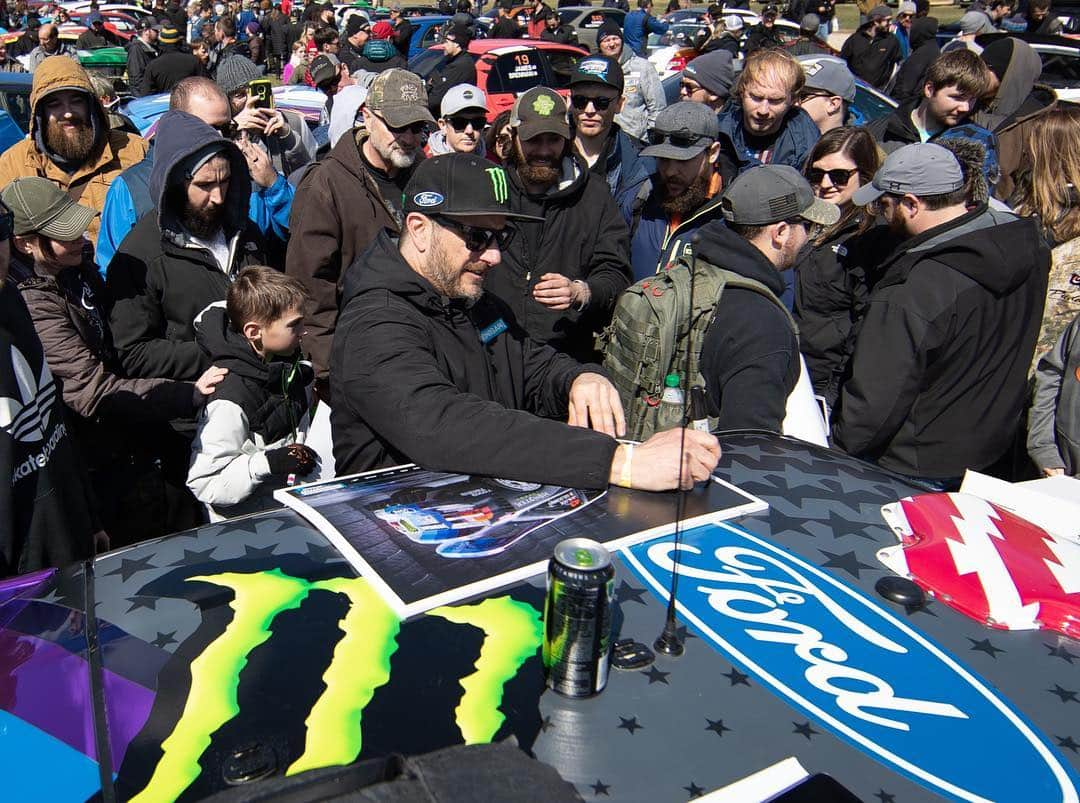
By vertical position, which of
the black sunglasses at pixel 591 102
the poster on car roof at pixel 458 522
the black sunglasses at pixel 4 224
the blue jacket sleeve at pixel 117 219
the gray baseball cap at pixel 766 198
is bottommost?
the poster on car roof at pixel 458 522

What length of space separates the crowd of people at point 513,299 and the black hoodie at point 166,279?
0.5 inches

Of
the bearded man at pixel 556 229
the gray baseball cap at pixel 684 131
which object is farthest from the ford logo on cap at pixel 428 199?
the gray baseball cap at pixel 684 131

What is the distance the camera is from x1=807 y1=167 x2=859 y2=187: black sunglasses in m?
4.64

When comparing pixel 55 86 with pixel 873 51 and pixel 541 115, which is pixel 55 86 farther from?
pixel 873 51

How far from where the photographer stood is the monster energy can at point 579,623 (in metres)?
1.53

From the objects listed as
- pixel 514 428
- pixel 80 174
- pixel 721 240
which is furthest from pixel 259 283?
pixel 80 174

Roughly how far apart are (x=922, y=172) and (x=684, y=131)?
4.34 ft

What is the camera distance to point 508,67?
12453 mm

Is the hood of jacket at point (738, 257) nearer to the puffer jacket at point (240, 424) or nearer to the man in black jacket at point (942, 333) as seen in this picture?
the man in black jacket at point (942, 333)

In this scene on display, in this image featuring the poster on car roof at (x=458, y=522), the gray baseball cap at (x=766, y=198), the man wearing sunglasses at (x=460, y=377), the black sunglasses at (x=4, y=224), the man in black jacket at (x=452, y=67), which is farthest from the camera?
the man in black jacket at (x=452, y=67)

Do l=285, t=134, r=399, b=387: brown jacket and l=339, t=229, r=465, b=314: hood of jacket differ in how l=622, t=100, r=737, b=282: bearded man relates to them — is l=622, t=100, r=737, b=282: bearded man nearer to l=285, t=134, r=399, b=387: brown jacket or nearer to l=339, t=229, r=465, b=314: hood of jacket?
l=285, t=134, r=399, b=387: brown jacket

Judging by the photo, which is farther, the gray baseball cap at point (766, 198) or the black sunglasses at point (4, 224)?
the gray baseball cap at point (766, 198)

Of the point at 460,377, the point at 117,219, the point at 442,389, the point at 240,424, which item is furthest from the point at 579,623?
the point at 117,219

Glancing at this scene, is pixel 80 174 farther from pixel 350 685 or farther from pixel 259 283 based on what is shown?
pixel 350 685
